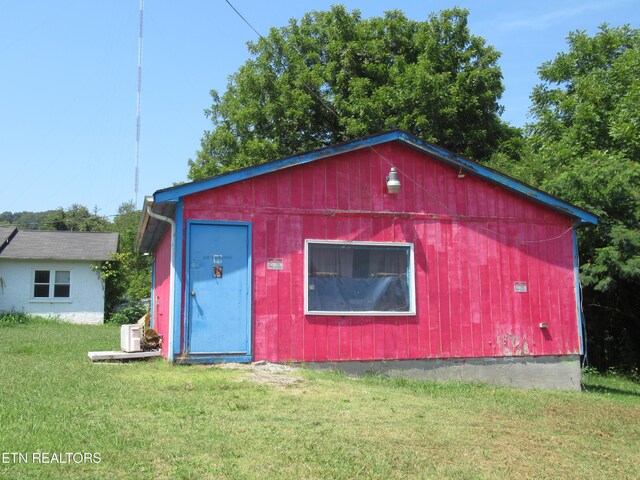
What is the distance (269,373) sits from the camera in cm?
954

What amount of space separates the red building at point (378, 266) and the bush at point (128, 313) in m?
13.1

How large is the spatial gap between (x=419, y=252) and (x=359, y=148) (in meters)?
2.10

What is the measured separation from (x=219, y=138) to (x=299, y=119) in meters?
3.74

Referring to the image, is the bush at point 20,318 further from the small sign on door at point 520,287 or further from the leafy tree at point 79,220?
the leafy tree at point 79,220

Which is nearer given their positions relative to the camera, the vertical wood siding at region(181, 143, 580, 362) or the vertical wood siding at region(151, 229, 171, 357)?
the vertical wood siding at region(181, 143, 580, 362)

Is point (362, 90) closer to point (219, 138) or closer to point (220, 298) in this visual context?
point (219, 138)

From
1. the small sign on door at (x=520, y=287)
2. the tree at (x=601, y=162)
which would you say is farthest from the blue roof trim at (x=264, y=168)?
the tree at (x=601, y=162)

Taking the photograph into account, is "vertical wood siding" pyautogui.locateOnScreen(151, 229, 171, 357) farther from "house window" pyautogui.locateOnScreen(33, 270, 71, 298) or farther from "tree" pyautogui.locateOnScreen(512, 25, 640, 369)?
"house window" pyautogui.locateOnScreen(33, 270, 71, 298)

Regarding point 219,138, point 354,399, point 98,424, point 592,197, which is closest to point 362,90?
point 219,138

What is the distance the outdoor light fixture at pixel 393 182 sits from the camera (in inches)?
434

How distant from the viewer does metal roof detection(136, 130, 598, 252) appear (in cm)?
1014

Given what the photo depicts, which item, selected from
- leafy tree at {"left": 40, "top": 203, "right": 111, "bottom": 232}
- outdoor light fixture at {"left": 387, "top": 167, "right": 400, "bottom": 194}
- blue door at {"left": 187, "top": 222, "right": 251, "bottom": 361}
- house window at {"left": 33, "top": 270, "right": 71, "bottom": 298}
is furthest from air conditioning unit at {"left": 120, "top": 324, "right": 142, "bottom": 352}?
leafy tree at {"left": 40, "top": 203, "right": 111, "bottom": 232}

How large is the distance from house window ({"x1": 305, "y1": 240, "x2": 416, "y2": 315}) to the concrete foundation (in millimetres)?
892

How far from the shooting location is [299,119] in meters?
28.9
